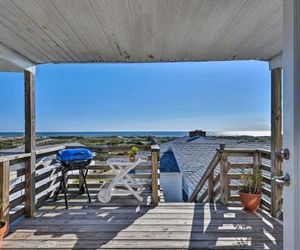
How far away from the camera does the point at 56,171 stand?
181 inches

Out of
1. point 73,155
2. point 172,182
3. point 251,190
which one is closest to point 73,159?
point 73,155

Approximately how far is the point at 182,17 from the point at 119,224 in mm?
2454

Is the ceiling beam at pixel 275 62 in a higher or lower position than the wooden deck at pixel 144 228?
higher

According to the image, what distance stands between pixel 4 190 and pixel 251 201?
10.2 ft

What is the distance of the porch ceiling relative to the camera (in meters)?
2.10

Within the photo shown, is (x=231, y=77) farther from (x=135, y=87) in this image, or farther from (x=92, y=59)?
(x=92, y=59)

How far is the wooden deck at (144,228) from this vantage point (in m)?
2.73

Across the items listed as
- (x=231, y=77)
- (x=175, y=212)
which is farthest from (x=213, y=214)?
(x=231, y=77)

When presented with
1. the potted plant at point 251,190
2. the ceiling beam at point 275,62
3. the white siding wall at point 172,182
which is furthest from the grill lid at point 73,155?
the white siding wall at point 172,182

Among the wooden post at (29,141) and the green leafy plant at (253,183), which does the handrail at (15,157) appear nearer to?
the wooden post at (29,141)

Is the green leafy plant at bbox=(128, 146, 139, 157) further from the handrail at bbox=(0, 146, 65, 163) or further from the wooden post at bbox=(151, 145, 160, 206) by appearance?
the handrail at bbox=(0, 146, 65, 163)

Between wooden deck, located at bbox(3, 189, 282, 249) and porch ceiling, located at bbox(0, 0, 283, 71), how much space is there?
202 centimetres

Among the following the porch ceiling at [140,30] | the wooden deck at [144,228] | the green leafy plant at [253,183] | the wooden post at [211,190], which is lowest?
the wooden deck at [144,228]

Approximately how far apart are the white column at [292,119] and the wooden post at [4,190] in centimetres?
279
